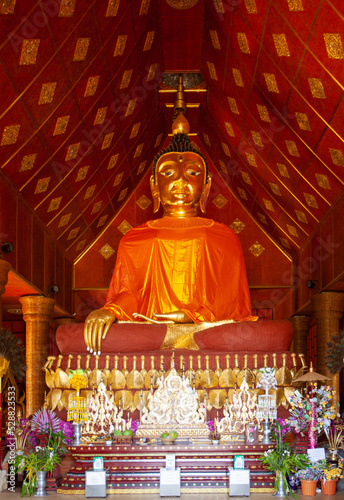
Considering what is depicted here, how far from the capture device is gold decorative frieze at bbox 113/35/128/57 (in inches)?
338

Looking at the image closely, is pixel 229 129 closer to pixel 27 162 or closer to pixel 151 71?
pixel 151 71

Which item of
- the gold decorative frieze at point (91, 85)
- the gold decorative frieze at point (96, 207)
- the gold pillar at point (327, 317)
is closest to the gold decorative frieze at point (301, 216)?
the gold pillar at point (327, 317)

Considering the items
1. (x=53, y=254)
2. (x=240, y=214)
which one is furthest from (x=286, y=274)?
(x=53, y=254)

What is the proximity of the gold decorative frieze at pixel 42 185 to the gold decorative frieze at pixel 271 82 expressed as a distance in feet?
10.8

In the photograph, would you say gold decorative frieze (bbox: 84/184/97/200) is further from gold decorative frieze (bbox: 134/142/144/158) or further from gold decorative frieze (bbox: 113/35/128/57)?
gold decorative frieze (bbox: 113/35/128/57)

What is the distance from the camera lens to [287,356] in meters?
7.50

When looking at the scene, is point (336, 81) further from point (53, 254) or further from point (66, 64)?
point (53, 254)

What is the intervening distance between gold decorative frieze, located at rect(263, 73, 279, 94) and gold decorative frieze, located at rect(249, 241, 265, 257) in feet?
15.3

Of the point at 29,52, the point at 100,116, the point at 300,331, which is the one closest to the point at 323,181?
the point at 100,116

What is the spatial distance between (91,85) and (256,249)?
214 inches

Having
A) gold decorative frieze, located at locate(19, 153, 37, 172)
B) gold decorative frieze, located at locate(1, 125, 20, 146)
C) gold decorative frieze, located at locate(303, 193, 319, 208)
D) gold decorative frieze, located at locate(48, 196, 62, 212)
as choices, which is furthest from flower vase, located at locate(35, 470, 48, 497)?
gold decorative frieze, located at locate(303, 193, 319, 208)

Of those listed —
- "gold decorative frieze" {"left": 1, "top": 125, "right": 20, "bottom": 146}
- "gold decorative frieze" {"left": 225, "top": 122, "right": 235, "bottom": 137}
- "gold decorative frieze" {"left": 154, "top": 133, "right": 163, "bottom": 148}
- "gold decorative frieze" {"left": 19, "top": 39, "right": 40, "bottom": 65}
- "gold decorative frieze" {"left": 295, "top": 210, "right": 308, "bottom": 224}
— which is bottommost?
"gold decorative frieze" {"left": 295, "top": 210, "right": 308, "bottom": 224}

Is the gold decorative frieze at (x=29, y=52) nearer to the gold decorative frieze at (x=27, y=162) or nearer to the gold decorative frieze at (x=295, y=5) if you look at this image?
the gold decorative frieze at (x=27, y=162)

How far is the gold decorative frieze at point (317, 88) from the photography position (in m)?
7.64
